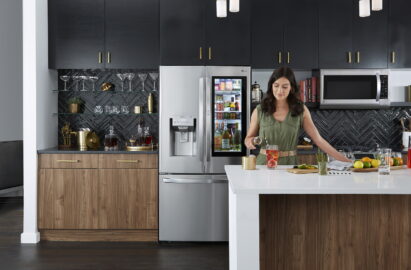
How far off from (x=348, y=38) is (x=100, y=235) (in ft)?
10.6

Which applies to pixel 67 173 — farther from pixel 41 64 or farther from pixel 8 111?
pixel 8 111

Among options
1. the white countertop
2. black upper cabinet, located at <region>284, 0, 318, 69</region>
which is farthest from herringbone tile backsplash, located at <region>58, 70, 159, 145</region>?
the white countertop

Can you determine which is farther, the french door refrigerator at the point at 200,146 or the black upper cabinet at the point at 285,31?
the black upper cabinet at the point at 285,31

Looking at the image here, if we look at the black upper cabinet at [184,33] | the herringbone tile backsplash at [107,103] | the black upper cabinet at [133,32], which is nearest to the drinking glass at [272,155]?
the black upper cabinet at [184,33]

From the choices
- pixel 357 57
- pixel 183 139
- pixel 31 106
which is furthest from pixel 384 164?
pixel 31 106

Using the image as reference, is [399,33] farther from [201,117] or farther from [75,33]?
[75,33]

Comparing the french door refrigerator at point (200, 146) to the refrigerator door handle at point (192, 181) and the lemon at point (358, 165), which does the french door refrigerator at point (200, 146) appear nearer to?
the refrigerator door handle at point (192, 181)

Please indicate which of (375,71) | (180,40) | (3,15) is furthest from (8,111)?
(375,71)

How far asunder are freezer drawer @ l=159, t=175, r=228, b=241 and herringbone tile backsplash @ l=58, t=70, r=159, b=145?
881 millimetres

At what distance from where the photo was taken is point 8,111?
695 centimetres

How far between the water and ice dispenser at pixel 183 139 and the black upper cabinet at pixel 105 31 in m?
0.74

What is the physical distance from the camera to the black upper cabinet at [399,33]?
5004 mm

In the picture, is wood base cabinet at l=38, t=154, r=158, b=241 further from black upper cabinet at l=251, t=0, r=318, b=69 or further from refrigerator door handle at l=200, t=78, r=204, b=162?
black upper cabinet at l=251, t=0, r=318, b=69

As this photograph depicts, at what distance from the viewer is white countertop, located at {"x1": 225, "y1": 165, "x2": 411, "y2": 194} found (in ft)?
7.48
